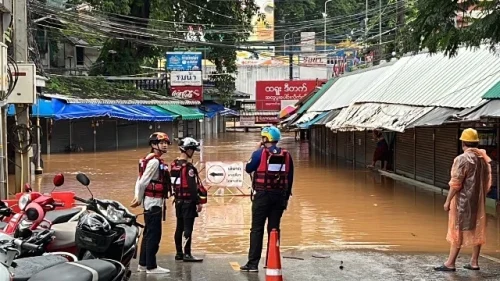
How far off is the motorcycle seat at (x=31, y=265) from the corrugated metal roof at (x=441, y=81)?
33.1 feet

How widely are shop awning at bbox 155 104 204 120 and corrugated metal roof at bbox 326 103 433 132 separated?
2430 cm

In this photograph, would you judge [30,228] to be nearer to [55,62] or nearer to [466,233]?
[466,233]

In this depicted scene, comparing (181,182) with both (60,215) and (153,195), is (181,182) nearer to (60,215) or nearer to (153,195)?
(153,195)

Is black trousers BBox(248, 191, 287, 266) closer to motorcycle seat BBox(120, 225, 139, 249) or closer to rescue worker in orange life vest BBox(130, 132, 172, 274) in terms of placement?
rescue worker in orange life vest BBox(130, 132, 172, 274)

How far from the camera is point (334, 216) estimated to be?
15.1 m

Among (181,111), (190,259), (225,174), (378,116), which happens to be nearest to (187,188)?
(190,259)

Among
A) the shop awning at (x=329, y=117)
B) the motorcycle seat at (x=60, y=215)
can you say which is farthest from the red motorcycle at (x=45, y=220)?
the shop awning at (x=329, y=117)

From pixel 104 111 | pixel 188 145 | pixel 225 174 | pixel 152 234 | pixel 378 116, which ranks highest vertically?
pixel 104 111

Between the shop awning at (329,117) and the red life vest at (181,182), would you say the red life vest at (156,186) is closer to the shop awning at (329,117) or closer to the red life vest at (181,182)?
the red life vest at (181,182)

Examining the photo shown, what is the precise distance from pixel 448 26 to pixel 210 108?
176 ft

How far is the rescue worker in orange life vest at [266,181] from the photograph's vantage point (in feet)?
28.8

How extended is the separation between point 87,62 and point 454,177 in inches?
1915

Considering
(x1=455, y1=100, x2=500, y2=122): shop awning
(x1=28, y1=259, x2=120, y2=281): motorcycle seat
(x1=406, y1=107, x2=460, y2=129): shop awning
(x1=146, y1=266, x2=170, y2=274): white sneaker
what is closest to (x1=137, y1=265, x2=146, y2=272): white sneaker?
(x1=146, y1=266, x2=170, y2=274): white sneaker

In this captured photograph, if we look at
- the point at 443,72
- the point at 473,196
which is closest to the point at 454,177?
the point at 473,196
